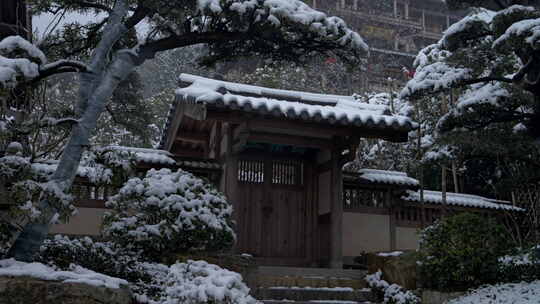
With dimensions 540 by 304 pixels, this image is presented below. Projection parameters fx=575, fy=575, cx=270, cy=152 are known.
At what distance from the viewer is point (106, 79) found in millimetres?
6590

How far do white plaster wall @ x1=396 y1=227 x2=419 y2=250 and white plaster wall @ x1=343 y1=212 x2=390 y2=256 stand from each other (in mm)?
415

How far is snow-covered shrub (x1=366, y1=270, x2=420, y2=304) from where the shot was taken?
25.8 feet

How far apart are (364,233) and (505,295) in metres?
4.74

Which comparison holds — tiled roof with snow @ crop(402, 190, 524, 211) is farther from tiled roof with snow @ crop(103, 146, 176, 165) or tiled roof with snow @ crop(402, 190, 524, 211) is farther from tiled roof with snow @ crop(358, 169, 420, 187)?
tiled roof with snow @ crop(103, 146, 176, 165)

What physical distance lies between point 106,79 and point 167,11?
107cm

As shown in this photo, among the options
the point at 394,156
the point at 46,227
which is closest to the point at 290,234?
the point at 46,227

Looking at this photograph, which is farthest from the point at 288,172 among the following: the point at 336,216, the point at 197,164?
the point at 197,164

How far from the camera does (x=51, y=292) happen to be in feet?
17.0

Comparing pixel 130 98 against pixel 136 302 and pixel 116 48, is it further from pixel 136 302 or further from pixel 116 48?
pixel 136 302

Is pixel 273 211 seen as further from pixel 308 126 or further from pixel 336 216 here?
pixel 308 126

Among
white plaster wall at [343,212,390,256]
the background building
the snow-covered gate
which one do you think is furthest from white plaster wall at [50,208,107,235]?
the background building

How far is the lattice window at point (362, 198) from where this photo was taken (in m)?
11.7

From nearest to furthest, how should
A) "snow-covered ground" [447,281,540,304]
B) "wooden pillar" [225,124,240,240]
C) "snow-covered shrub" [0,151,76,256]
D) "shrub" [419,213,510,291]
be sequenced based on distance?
"snow-covered shrub" [0,151,76,256] < "snow-covered ground" [447,281,540,304] < "shrub" [419,213,510,291] < "wooden pillar" [225,124,240,240]

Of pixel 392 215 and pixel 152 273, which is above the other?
pixel 392 215
